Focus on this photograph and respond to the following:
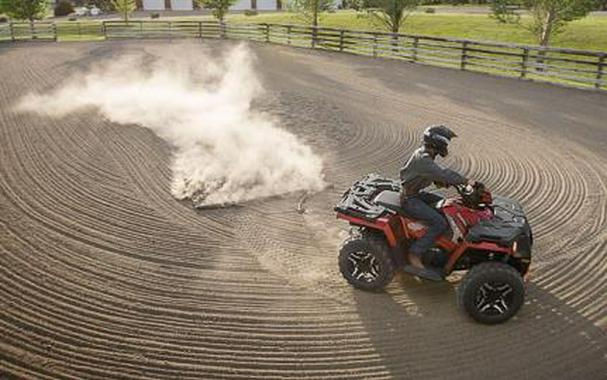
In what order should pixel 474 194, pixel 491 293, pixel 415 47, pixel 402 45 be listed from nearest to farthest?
pixel 491 293, pixel 474 194, pixel 415 47, pixel 402 45

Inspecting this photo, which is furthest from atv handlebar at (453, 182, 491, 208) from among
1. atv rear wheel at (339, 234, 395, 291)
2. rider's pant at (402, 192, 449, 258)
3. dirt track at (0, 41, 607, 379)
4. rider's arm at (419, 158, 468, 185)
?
dirt track at (0, 41, 607, 379)

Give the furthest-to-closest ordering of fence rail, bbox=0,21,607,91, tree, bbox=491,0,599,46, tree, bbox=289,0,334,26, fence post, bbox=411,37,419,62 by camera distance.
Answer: tree, bbox=289,0,334,26
tree, bbox=491,0,599,46
fence post, bbox=411,37,419,62
fence rail, bbox=0,21,607,91

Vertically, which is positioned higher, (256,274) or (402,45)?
(402,45)

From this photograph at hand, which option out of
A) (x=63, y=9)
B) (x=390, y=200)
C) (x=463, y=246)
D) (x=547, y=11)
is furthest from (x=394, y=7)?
(x=63, y=9)

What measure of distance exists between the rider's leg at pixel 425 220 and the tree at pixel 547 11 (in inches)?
897

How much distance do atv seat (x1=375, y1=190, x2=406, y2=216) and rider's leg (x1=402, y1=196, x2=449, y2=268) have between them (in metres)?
0.08

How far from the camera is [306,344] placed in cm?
541

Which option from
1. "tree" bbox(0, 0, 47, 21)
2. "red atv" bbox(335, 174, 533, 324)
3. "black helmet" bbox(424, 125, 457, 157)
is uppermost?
"tree" bbox(0, 0, 47, 21)

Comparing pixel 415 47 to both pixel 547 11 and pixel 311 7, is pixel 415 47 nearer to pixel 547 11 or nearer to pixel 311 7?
pixel 547 11

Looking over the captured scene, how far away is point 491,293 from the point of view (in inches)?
219

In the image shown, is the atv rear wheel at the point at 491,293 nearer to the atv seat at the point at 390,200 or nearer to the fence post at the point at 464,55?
the atv seat at the point at 390,200

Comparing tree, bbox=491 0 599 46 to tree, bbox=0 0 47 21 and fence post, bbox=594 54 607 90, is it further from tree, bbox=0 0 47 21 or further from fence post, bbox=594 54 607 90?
tree, bbox=0 0 47 21

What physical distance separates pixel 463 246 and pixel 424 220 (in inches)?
19.6

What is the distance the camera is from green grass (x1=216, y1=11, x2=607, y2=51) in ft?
103
